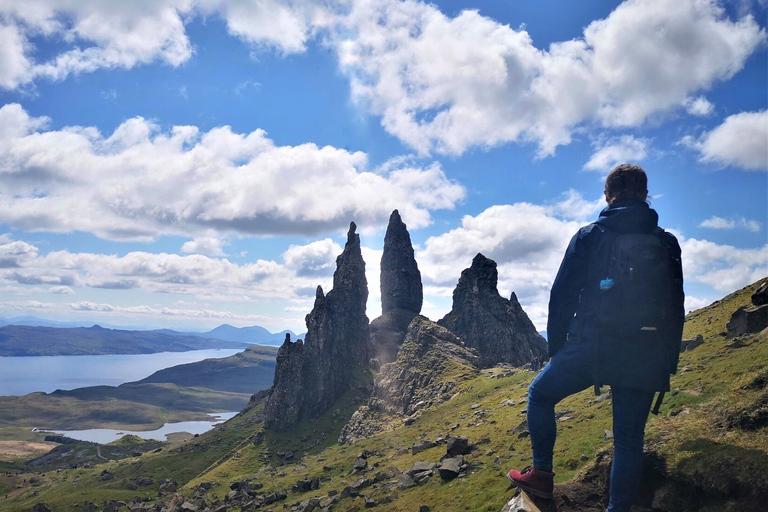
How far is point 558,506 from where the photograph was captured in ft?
32.8

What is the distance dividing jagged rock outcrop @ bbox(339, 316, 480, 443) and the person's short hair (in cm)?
9927

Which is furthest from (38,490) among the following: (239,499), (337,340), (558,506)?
(558,506)

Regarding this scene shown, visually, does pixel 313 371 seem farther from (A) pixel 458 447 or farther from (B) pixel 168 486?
(A) pixel 458 447

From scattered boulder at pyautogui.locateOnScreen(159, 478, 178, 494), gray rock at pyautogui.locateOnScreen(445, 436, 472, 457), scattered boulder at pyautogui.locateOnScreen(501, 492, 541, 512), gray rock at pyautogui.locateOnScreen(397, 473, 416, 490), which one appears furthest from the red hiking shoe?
scattered boulder at pyautogui.locateOnScreen(159, 478, 178, 494)

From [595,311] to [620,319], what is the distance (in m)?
0.44

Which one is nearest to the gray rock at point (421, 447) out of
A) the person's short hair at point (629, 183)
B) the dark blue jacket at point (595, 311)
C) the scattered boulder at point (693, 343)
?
the scattered boulder at point (693, 343)

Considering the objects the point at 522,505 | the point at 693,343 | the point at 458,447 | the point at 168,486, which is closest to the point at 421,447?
the point at 458,447

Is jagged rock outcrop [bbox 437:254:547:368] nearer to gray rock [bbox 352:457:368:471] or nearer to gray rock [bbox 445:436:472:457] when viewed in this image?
gray rock [bbox 352:457:368:471]

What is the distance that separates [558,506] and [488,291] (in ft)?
554

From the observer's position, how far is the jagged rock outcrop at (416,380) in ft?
371

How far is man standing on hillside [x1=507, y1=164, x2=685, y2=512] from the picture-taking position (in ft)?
26.7

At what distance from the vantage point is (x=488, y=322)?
167125 millimetres

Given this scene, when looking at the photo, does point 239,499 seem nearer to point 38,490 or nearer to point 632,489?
point 632,489

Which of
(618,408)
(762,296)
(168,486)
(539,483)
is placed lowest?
(168,486)
